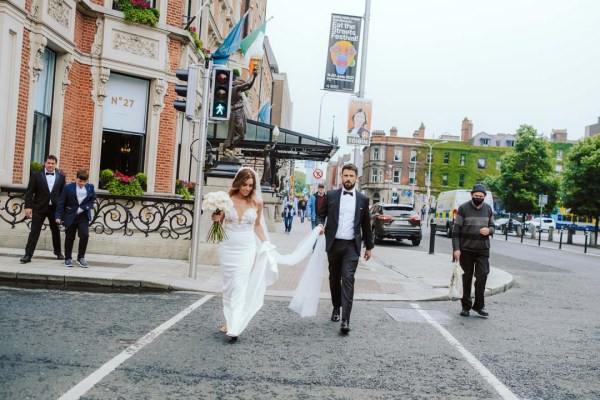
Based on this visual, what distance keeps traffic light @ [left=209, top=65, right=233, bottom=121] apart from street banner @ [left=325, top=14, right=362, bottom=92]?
617 centimetres

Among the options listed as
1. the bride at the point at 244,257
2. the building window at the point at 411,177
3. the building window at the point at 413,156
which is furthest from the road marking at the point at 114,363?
the building window at the point at 413,156

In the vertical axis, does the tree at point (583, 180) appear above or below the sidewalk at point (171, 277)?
above

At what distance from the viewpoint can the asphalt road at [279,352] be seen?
4254mm

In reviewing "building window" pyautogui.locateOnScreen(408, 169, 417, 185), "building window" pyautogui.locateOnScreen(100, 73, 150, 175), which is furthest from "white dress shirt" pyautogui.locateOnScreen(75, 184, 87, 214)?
"building window" pyautogui.locateOnScreen(408, 169, 417, 185)

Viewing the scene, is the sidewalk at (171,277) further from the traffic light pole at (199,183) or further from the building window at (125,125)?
the building window at (125,125)

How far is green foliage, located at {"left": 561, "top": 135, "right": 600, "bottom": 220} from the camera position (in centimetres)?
3856

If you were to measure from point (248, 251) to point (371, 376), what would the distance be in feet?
6.37

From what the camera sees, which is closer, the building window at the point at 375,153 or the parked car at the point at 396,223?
the parked car at the point at 396,223

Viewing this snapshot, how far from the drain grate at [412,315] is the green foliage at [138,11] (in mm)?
11208

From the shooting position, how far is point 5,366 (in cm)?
436

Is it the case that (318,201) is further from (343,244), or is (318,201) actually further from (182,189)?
(343,244)

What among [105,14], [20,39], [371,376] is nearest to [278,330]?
[371,376]

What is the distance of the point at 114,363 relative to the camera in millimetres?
4641

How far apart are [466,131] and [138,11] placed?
84.6 meters
